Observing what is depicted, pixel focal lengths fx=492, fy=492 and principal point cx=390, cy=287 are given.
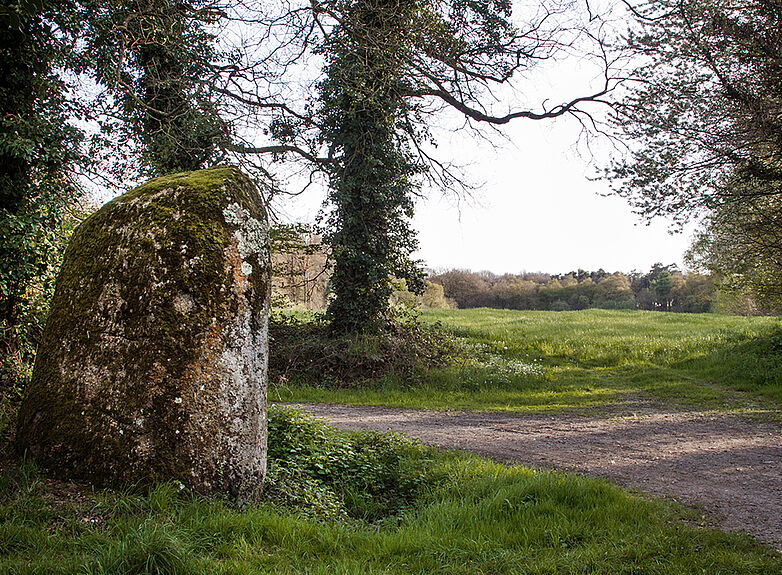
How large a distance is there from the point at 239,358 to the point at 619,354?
14.4 m

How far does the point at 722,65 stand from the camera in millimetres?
11992

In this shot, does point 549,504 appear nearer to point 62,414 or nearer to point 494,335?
point 62,414

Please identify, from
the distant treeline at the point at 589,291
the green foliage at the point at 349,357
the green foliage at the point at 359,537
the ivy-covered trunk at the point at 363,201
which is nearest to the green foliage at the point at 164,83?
the ivy-covered trunk at the point at 363,201

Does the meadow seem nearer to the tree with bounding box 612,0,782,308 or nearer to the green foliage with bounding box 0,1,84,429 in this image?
the green foliage with bounding box 0,1,84,429

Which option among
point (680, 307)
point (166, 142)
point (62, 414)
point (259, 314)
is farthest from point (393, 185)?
point (680, 307)

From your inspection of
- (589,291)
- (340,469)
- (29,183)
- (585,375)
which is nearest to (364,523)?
(340,469)

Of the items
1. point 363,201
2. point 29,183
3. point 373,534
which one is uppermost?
point 363,201

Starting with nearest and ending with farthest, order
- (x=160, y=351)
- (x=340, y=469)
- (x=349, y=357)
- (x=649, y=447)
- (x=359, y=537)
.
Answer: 1. (x=359, y=537)
2. (x=160, y=351)
3. (x=340, y=469)
4. (x=649, y=447)
5. (x=349, y=357)

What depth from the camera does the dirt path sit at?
518 cm

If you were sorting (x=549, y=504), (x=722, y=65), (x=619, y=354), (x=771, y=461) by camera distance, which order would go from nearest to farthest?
(x=549, y=504) → (x=771, y=461) → (x=722, y=65) → (x=619, y=354)

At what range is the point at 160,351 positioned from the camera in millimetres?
4156

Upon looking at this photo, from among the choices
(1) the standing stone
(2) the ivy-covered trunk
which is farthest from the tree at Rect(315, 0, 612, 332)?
(1) the standing stone

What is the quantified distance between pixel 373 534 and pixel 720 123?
43.6ft

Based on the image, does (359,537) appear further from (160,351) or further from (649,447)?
(649,447)
